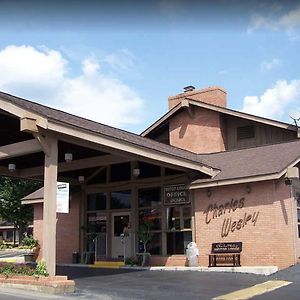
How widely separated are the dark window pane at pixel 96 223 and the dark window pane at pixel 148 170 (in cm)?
281

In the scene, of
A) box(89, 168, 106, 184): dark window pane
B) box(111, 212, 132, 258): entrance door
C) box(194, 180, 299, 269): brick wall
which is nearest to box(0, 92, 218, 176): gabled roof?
box(194, 180, 299, 269): brick wall

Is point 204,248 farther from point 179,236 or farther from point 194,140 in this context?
point 194,140

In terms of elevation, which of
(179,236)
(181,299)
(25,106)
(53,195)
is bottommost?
(181,299)

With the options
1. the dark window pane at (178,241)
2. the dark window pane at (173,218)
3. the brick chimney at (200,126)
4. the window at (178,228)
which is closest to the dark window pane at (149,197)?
the dark window pane at (173,218)

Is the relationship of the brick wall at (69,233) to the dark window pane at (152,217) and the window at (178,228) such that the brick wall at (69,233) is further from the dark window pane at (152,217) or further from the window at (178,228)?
the window at (178,228)

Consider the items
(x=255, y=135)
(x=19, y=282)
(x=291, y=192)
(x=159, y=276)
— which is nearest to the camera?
(x=19, y=282)

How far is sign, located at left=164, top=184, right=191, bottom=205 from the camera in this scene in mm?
19062

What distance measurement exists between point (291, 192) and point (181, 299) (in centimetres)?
772

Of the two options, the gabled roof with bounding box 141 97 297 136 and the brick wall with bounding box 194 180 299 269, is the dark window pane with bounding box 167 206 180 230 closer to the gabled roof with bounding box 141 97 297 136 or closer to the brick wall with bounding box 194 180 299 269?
the brick wall with bounding box 194 180 299 269

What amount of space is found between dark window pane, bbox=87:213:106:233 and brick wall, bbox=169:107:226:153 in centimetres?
736

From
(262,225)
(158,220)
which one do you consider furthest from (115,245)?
(262,225)

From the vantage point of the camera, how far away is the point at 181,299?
1119 centimetres

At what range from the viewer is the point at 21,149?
14.2m

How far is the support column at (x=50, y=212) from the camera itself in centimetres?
1285
